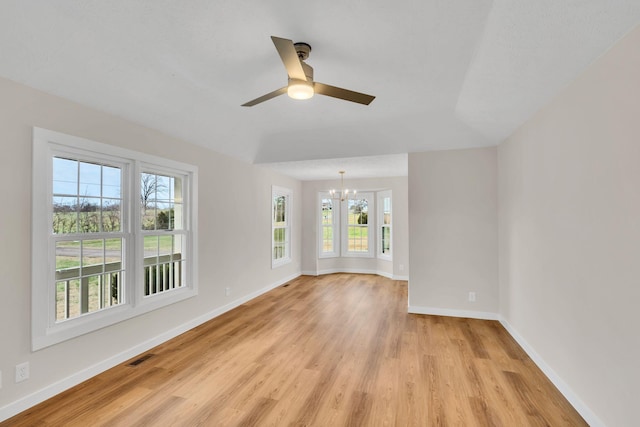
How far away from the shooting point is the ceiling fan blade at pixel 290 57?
1.62m

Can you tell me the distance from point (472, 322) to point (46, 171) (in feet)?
16.1

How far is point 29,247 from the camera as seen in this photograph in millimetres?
2270

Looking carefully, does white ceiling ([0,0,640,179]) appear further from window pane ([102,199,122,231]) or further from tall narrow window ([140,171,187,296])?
window pane ([102,199,122,231])

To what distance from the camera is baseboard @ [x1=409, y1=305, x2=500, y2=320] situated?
4.17 m

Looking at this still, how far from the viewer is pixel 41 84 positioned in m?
2.31

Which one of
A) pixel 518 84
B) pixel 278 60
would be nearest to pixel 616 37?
pixel 518 84

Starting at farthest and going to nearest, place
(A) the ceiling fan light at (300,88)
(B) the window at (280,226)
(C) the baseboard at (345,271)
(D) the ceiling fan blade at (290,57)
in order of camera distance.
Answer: (C) the baseboard at (345,271)
(B) the window at (280,226)
(A) the ceiling fan light at (300,88)
(D) the ceiling fan blade at (290,57)

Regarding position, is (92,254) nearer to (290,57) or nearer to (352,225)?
(290,57)

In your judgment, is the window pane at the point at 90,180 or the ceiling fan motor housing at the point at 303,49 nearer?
the ceiling fan motor housing at the point at 303,49

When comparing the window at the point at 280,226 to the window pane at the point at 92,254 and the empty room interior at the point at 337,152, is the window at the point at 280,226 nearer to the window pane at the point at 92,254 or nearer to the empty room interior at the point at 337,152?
the empty room interior at the point at 337,152

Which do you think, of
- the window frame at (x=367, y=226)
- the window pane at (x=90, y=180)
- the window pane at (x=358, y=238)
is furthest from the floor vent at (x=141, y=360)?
the window pane at (x=358, y=238)

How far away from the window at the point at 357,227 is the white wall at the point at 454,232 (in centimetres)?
311

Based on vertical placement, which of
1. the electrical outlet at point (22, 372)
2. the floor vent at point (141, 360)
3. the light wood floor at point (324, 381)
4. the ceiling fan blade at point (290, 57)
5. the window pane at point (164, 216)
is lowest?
the light wood floor at point (324, 381)

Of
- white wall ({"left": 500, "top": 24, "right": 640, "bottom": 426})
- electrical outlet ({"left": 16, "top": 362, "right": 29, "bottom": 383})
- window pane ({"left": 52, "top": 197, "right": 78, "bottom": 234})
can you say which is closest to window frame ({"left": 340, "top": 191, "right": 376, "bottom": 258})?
white wall ({"left": 500, "top": 24, "right": 640, "bottom": 426})
